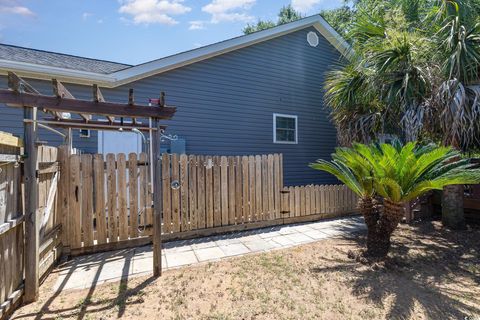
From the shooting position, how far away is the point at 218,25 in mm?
14547

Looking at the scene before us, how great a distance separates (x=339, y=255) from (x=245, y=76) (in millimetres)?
5980

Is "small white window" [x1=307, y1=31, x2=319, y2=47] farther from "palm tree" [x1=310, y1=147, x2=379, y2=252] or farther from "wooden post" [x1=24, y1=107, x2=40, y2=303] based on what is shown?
"wooden post" [x1=24, y1=107, x2=40, y2=303]

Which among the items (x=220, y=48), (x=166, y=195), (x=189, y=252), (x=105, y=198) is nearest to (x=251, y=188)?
(x=166, y=195)

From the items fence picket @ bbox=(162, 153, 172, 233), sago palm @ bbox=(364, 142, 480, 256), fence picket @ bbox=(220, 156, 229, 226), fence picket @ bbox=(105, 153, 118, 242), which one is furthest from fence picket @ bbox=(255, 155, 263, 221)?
fence picket @ bbox=(105, 153, 118, 242)

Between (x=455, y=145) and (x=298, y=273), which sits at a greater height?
(x=455, y=145)

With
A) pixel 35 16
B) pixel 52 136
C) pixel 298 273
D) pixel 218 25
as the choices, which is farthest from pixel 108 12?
pixel 298 273

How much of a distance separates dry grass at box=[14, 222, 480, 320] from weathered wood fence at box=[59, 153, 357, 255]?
3.41 ft

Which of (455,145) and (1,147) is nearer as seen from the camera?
(1,147)

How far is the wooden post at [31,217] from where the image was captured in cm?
278

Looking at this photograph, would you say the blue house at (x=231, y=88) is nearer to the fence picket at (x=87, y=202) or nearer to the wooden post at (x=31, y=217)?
the fence picket at (x=87, y=202)

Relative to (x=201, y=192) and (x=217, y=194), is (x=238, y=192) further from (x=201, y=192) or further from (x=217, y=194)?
(x=201, y=192)

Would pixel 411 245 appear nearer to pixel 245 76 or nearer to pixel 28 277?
pixel 28 277

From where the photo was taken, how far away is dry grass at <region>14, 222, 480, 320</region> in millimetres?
2594

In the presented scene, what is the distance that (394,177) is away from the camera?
3.59 m
